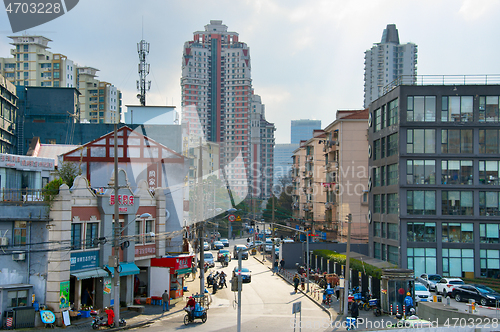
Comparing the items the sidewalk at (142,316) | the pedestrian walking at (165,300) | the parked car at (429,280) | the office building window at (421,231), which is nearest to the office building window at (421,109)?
the office building window at (421,231)

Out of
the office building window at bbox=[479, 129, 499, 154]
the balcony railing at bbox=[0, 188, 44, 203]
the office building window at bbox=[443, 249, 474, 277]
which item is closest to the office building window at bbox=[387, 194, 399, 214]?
the office building window at bbox=[443, 249, 474, 277]

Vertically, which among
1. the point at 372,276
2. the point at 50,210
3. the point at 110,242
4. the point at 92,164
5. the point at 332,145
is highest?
the point at 332,145

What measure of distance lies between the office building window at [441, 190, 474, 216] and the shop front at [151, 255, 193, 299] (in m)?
25.9

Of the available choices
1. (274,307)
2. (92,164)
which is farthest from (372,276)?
(92,164)

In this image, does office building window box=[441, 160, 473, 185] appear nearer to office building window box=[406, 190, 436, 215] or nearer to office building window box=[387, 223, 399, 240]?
office building window box=[406, 190, 436, 215]

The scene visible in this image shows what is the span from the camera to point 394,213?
162 feet

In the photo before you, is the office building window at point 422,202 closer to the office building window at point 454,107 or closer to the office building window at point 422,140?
the office building window at point 422,140

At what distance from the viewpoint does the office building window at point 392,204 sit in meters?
49.0

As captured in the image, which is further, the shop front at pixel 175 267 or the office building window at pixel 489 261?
the office building window at pixel 489 261

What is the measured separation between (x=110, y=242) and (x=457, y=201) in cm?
3348

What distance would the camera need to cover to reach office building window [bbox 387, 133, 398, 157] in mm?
49031

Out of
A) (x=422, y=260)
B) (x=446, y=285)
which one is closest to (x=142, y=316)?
(x=446, y=285)

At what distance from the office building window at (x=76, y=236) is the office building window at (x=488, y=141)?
37645 mm

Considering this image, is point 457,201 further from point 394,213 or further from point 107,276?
point 107,276
